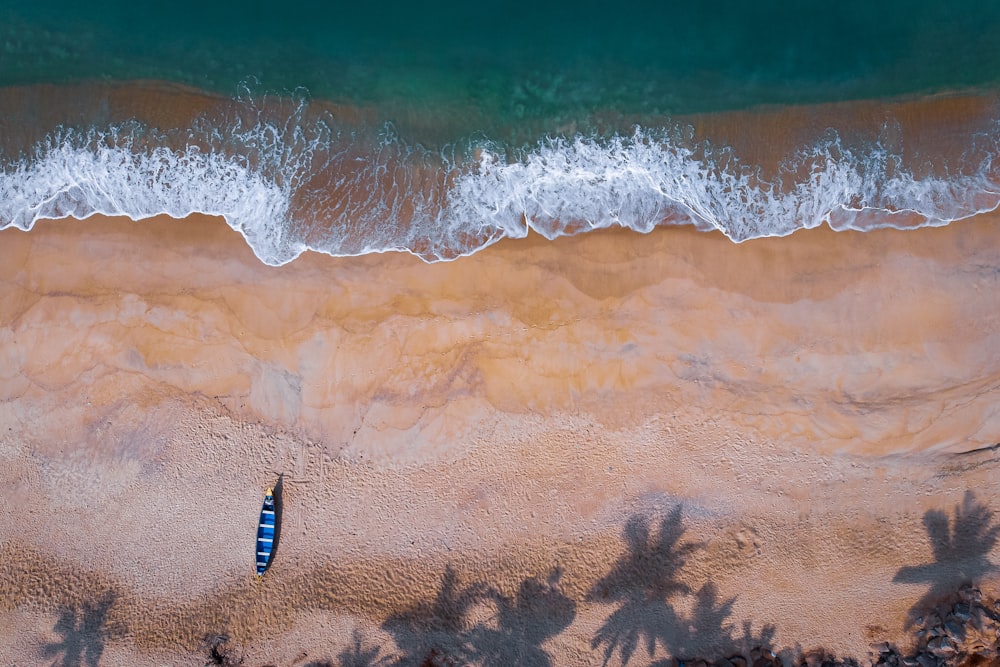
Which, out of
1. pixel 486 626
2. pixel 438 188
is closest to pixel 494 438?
pixel 486 626

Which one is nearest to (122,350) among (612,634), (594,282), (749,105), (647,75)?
(594,282)

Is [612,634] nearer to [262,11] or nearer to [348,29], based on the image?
[348,29]

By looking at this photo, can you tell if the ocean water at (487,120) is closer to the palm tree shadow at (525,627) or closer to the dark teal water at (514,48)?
the dark teal water at (514,48)

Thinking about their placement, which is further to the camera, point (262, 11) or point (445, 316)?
point (262, 11)

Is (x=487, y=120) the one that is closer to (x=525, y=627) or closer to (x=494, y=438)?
(x=494, y=438)

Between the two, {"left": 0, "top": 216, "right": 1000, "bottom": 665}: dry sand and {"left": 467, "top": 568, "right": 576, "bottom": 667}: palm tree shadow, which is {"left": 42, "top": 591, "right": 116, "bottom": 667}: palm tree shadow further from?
{"left": 467, "top": 568, "right": 576, "bottom": 667}: palm tree shadow

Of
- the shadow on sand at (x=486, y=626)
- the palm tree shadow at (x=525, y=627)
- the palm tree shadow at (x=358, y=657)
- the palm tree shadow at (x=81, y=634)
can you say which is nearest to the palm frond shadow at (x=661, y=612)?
the palm tree shadow at (x=525, y=627)
